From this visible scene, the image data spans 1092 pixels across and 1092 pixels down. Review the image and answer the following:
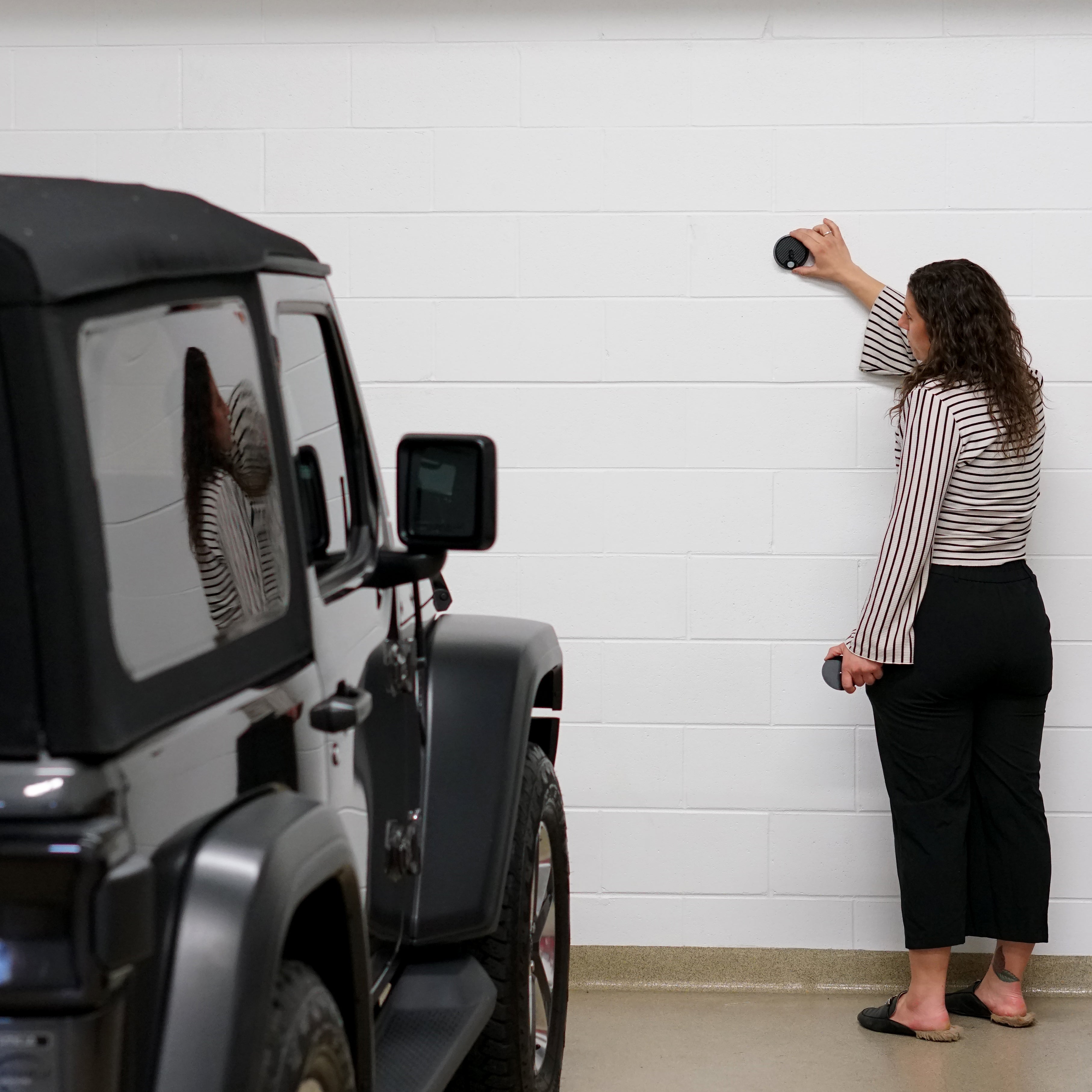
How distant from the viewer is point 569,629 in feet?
13.8

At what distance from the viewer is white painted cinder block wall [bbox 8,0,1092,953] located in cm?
405

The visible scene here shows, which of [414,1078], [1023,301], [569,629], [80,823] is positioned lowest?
[414,1078]

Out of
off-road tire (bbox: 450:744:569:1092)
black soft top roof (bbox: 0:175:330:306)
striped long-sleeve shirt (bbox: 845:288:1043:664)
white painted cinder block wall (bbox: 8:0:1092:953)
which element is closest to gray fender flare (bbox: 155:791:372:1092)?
black soft top roof (bbox: 0:175:330:306)

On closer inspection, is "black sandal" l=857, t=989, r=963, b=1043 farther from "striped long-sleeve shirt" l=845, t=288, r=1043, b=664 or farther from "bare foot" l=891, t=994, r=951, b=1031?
"striped long-sleeve shirt" l=845, t=288, r=1043, b=664

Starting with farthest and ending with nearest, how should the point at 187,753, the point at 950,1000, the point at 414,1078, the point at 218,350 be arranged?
the point at 950,1000 < the point at 414,1078 < the point at 218,350 < the point at 187,753

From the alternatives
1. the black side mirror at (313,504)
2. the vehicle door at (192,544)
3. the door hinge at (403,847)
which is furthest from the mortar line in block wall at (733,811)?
the vehicle door at (192,544)

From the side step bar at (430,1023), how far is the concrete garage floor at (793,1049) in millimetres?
1202

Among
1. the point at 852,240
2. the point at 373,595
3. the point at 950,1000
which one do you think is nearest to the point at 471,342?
the point at 852,240

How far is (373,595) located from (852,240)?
2424mm

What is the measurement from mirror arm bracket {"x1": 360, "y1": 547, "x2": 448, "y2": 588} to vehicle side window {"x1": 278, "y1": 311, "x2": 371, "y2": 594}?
0.14 ft

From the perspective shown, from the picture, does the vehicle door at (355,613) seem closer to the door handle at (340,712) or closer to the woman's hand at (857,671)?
the door handle at (340,712)

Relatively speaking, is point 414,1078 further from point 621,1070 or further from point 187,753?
point 621,1070

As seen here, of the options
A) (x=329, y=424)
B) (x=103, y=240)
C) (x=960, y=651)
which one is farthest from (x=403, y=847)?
(x=960, y=651)

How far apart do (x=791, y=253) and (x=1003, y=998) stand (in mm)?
2248
